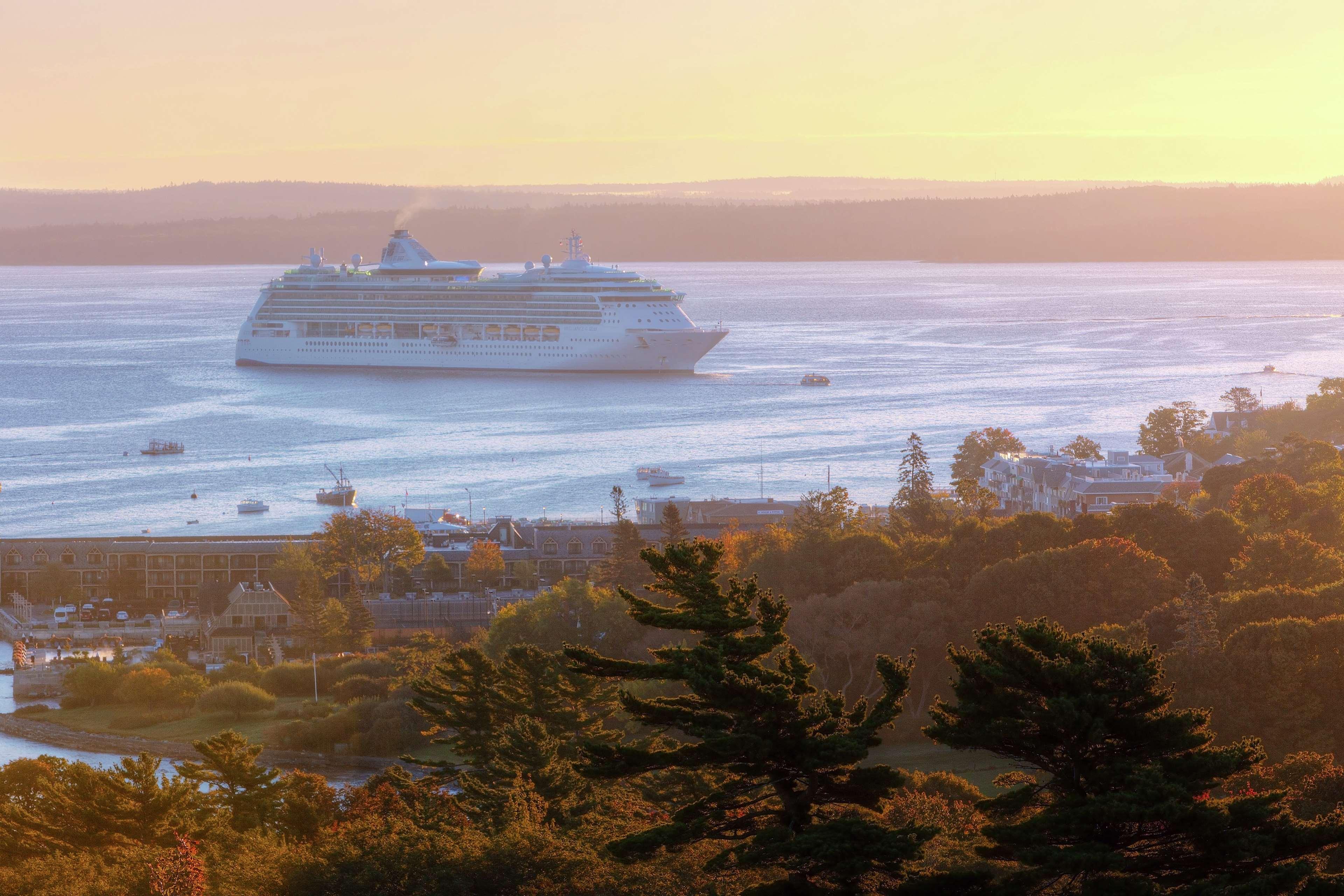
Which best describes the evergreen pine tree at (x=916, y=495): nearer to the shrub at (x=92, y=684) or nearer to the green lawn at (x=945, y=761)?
the green lawn at (x=945, y=761)

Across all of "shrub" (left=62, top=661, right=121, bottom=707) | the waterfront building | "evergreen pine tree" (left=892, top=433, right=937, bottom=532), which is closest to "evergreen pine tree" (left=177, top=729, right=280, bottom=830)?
"shrub" (left=62, top=661, right=121, bottom=707)

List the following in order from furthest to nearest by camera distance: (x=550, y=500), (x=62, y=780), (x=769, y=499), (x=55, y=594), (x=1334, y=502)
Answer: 1. (x=550, y=500)
2. (x=769, y=499)
3. (x=55, y=594)
4. (x=1334, y=502)
5. (x=62, y=780)

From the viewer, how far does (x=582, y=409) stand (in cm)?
5594

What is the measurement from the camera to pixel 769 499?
3438 cm

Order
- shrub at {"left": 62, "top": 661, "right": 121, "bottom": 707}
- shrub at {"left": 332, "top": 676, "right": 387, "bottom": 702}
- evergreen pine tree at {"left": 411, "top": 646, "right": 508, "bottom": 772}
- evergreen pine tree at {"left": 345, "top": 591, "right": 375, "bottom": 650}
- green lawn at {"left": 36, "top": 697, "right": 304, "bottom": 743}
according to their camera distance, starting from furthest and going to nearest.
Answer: evergreen pine tree at {"left": 345, "top": 591, "right": 375, "bottom": 650}, shrub at {"left": 62, "top": 661, "right": 121, "bottom": 707}, shrub at {"left": 332, "top": 676, "right": 387, "bottom": 702}, green lawn at {"left": 36, "top": 697, "right": 304, "bottom": 743}, evergreen pine tree at {"left": 411, "top": 646, "right": 508, "bottom": 772}

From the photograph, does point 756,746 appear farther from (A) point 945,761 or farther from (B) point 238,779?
(A) point 945,761

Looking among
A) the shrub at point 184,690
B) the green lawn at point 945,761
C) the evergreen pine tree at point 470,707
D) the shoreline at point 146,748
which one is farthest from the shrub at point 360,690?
the evergreen pine tree at point 470,707

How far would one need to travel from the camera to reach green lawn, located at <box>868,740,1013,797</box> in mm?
14516

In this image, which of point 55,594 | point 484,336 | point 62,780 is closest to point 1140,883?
point 62,780

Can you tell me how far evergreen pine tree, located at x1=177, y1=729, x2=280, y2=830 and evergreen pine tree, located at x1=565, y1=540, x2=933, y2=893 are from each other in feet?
16.2

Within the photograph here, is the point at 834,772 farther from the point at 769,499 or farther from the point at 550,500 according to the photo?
the point at 550,500

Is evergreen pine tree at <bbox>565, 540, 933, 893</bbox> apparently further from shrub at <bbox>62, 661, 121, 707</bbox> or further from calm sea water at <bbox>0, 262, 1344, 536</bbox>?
calm sea water at <bbox>0, 262, 1344, 536</bbox>

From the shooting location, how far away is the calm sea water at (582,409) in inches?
1556

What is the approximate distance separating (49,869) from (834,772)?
230 inches
